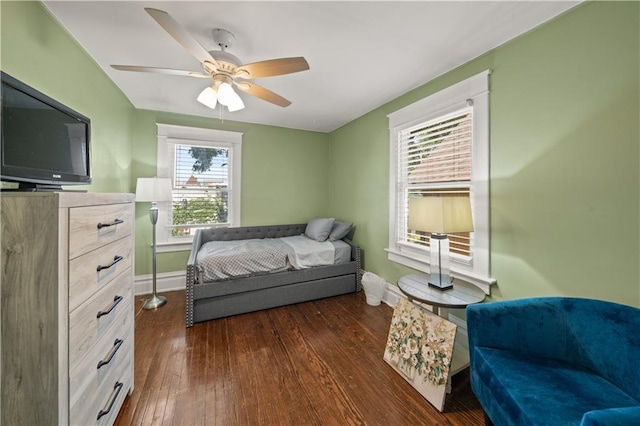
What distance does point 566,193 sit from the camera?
154 centimetres

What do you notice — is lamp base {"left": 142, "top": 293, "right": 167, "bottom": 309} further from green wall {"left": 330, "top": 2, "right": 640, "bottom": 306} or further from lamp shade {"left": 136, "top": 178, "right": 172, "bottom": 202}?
green wall {"left": 330, "top": 2, "right": 640, "bottom": 306}

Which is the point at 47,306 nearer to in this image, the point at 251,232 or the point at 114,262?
the point at 114,262

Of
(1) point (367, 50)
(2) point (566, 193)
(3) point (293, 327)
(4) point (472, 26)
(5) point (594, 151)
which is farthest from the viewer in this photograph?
(3) point (293, 327)

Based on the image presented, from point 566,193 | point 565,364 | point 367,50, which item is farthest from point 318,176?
point 565,364

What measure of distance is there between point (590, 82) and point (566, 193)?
0.65 meters

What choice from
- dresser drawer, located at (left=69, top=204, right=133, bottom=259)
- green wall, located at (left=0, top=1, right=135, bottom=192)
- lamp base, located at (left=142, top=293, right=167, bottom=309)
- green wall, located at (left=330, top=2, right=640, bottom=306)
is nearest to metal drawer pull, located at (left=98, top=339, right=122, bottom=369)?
dresser drawer, located at (left=69, top=204, right=133, bottom=259)

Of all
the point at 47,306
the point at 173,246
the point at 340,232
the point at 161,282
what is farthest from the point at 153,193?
the point at 340,232

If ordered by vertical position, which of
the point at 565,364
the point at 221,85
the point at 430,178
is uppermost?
the point at 221,85

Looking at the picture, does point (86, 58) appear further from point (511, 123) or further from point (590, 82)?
point (590, 82)

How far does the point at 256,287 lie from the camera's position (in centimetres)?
281

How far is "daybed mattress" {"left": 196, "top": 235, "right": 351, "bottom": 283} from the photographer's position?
262 centimetres

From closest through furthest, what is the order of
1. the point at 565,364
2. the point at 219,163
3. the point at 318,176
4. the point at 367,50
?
the point at 565,364 → the point at 367,50 → the point at 219,163 → the point at 318,176

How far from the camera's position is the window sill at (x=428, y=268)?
1971 mm

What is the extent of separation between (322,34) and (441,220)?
1.59m
